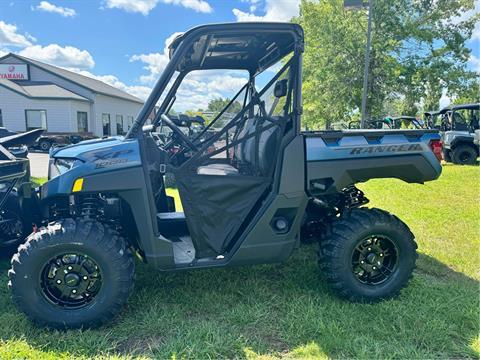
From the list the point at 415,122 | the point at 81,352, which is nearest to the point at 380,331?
the point at 81,352

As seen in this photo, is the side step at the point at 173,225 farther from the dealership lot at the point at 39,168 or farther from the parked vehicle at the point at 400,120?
the parked vehicle at the point at 400,120

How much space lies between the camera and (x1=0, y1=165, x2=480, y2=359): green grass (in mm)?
2619

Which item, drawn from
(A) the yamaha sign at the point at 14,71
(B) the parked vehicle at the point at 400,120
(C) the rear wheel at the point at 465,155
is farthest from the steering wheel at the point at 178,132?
(A) the yamaha sign at the point at 14,71

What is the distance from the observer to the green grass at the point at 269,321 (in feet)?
8.59

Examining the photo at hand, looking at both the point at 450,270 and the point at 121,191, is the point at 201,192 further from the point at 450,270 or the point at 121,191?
the point at 450,270

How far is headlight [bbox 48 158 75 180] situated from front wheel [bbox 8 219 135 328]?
1.33 feet

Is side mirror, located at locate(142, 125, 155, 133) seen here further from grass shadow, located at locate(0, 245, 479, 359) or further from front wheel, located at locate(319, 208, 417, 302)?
front wheel, located at locate(319, 208, 417, 302)

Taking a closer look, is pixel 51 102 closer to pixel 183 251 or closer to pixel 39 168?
pixel 39 168

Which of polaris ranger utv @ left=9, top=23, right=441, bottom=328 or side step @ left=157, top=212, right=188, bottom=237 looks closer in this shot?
polaris ranger utv @ left=9, top=23, right=441, bottom=328

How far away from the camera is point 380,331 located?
281 cm

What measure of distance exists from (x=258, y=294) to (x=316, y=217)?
3.48 feet

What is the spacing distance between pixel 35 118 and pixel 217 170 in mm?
26061

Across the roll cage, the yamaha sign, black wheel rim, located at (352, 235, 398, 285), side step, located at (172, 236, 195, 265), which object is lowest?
black wheel rim, located at (352, 235, 398, 285)

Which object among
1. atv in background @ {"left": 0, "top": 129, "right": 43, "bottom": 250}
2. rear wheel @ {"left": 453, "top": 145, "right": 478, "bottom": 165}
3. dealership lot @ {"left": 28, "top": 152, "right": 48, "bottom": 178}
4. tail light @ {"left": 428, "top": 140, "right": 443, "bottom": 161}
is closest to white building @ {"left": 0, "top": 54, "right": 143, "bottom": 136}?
dealership lot @ {"left": 28, "top": 152, "right": 48, "bottom": 178}
